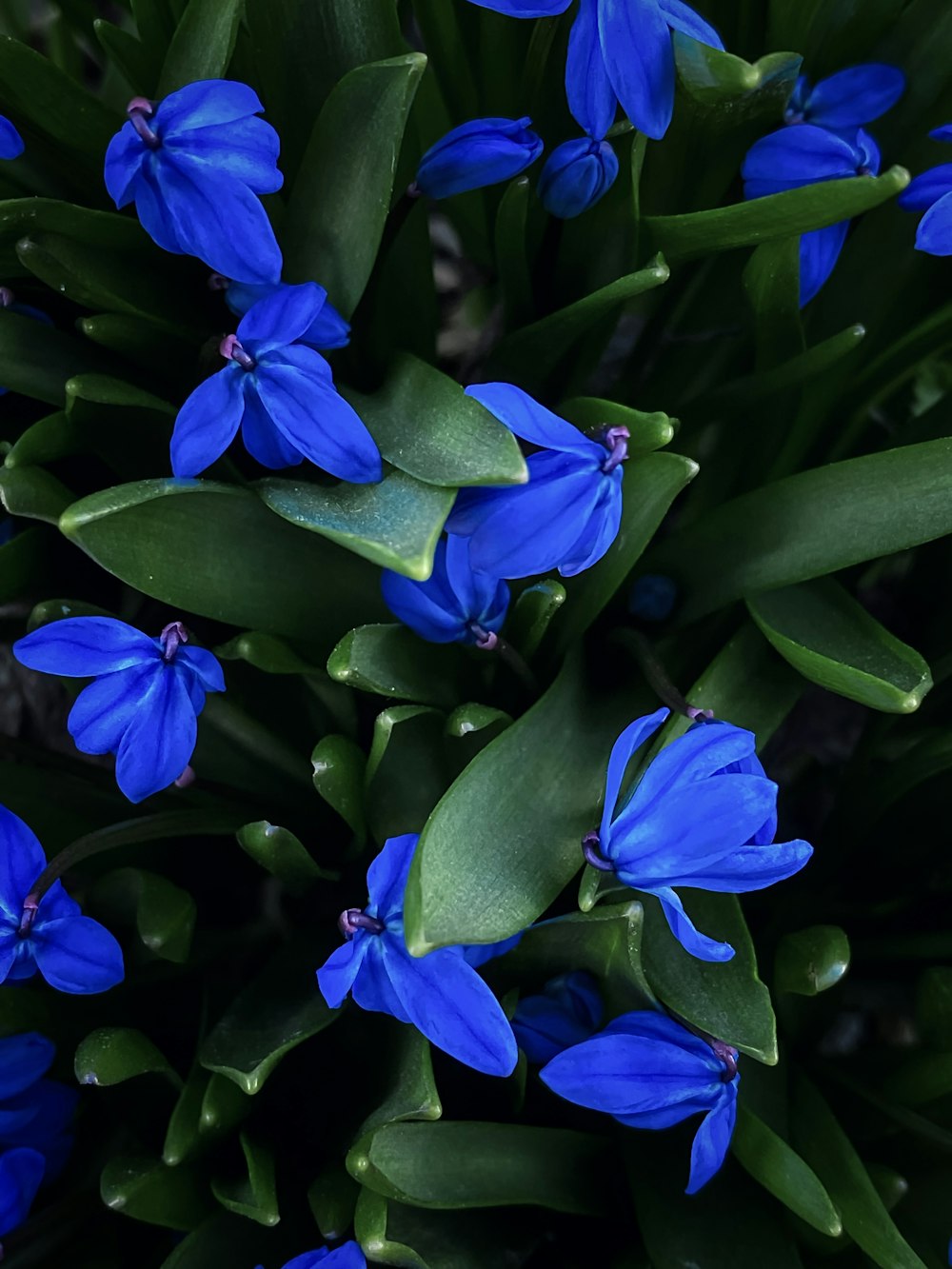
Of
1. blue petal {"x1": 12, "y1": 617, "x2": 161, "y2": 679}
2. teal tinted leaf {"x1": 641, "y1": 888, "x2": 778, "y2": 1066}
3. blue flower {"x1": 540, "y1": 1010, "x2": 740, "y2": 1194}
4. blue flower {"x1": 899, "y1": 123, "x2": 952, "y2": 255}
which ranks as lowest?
blue flower {"x1": 540, "y1": 1010, "x2": 740, "y2": 1194}

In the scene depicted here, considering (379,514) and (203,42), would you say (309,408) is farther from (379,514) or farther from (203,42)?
(203,42)

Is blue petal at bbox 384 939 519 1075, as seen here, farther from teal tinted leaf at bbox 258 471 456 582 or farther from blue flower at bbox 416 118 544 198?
blue flower at bbox 416 118 544 198

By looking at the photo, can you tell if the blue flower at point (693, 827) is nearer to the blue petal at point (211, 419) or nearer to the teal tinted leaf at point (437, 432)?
the teal tinted leaf at point (437, 432)

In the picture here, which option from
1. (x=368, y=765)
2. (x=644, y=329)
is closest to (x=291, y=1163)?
(x=368, y=765)

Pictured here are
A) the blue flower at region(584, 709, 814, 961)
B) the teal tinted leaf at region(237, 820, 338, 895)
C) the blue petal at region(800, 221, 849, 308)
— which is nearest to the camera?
the blue flower at region(584, 709, 814, 961)

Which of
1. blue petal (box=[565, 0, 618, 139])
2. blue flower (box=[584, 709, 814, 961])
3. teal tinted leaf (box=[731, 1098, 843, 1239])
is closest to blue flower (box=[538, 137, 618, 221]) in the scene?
blue petal (box=[565, 0, 618, 139])

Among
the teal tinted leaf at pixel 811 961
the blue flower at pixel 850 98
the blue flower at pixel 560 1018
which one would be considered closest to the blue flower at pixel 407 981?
the blue flower at pixel 560 1018

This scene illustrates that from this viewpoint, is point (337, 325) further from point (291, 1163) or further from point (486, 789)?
point (291, 1163)
